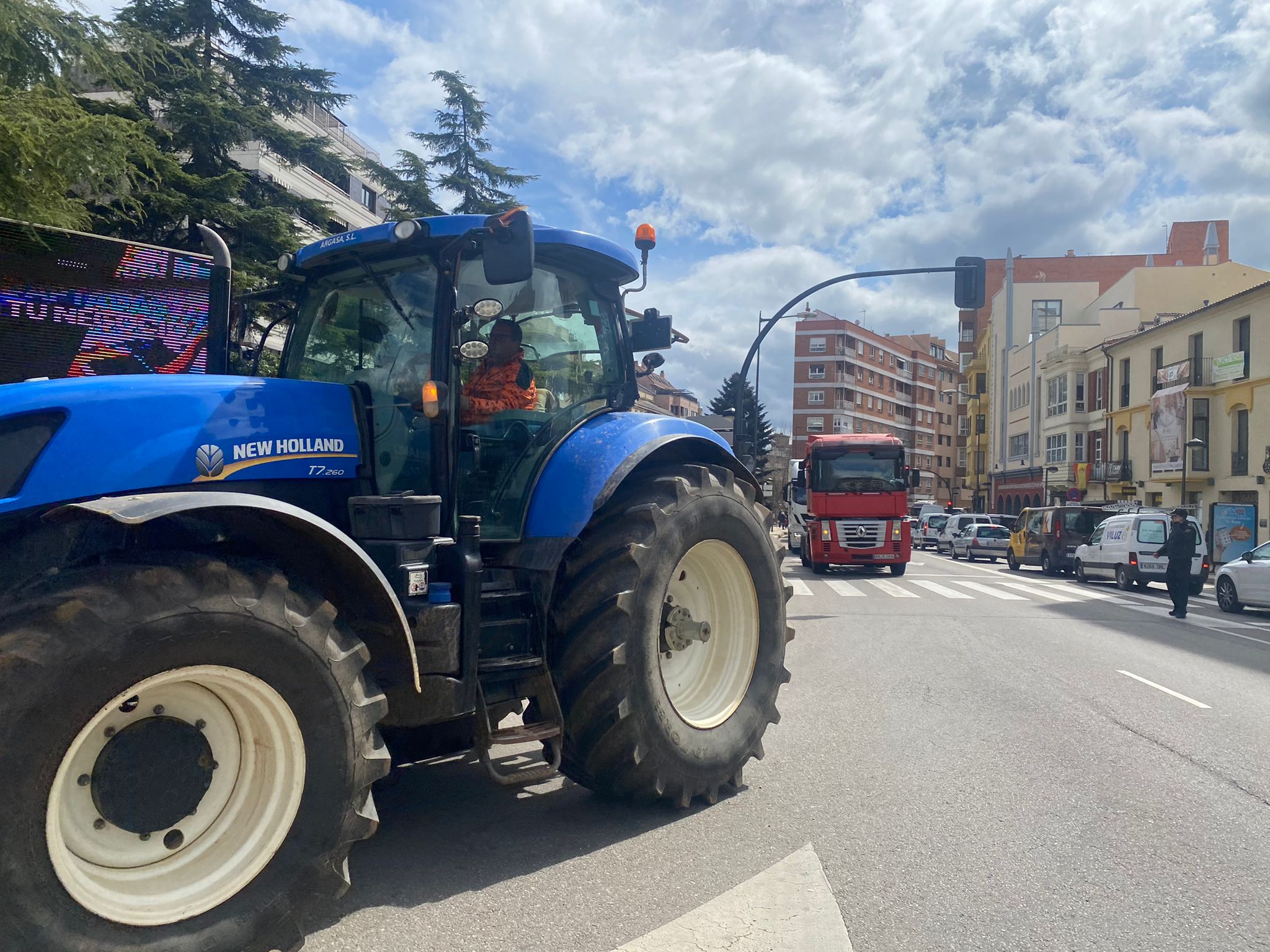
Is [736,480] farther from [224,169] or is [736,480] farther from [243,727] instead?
[224,169]

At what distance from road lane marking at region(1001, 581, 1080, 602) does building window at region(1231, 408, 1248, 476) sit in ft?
55.5

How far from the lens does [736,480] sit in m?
5.15

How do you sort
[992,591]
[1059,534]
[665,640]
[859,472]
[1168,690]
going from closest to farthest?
[665,640] → [1168,690] → [992,591] → [859,472] → [1059,534]

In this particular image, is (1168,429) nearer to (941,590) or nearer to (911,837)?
(941,590)

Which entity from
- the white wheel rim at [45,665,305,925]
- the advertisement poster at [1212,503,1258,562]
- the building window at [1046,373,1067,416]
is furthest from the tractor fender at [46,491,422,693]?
the building window at [1046,373,1067,416]

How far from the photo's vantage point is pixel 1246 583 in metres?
16.7

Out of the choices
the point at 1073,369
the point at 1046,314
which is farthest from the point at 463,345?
the point at 1046,314

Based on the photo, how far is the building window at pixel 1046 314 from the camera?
2485 inches

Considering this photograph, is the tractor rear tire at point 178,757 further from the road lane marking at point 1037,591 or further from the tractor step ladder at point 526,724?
the road lane marking at point 1037,591

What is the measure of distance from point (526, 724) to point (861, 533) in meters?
19.8

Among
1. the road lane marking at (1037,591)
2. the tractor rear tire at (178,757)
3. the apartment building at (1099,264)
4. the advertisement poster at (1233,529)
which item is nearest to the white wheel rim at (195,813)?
the tractor rear tire at (178,757)

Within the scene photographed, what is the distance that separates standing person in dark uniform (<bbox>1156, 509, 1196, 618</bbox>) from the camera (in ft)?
50.0

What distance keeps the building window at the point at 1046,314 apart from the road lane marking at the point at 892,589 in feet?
158

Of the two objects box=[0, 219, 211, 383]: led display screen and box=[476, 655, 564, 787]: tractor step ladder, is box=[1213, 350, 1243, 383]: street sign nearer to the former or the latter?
box=[0, 219, 211, 383]: led display screen
